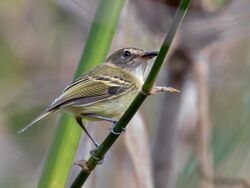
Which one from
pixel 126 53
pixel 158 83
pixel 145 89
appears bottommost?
pixel 158 83

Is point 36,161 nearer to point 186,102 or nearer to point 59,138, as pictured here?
point 186,102

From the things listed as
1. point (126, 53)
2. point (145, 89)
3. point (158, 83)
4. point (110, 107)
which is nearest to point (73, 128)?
point (110, 107)

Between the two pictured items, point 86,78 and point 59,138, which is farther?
point 86,78

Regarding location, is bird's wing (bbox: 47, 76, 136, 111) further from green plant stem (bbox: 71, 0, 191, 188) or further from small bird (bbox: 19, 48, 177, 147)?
green plant stem (bbox: 71, 0, 191, 188)

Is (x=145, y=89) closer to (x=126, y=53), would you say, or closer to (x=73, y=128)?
(x=73, y=128)

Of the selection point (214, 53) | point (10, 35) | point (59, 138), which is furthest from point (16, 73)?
point (59, 138)

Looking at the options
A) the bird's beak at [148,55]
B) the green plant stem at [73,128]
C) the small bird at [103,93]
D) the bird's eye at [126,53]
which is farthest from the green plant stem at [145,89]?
the bird's eye at [126,53]
